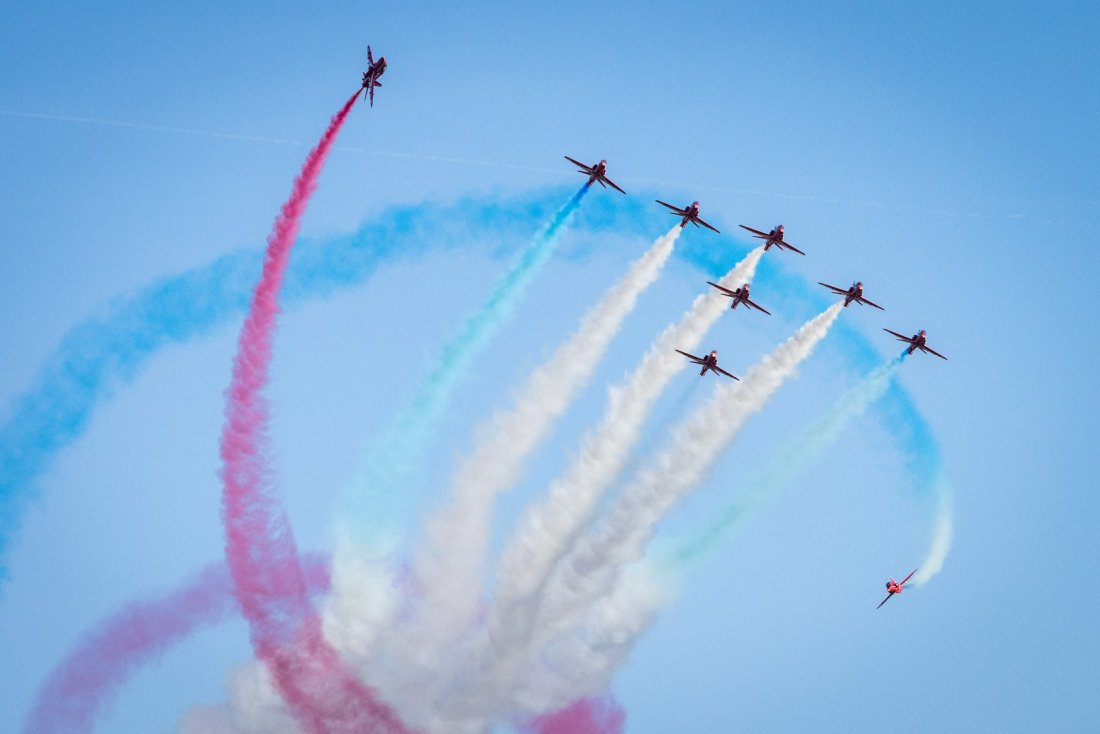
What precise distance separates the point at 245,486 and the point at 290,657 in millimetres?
8486

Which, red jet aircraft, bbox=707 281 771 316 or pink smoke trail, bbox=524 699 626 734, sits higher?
red jet aircraft, bbox=707 281 771 316

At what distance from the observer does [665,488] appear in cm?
6612

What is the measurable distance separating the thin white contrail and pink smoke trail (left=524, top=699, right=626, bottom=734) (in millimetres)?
2594

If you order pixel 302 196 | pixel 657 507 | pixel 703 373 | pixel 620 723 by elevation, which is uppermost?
pixel 302 196

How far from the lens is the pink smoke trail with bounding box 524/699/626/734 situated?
6881cm

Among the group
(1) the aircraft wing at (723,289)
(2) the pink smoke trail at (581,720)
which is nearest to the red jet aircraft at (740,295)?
(1) the aircraft wing at (723,289)

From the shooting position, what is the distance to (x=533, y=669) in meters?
68.1

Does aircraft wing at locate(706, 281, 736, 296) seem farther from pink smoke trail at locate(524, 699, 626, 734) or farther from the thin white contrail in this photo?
pink smoke trail at locate(524, 699, 626, 734)

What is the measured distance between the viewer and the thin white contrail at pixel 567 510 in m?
64.9

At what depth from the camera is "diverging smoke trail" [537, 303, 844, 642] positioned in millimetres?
66000

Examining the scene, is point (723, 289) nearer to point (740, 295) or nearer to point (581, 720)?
point (740, 295)

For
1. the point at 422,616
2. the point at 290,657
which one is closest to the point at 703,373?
the point at 422,616

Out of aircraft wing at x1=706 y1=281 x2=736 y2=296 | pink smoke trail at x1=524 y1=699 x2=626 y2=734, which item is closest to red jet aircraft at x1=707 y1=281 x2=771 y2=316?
aircraft wing at x1=706 y1=281 x2=736 y2=296

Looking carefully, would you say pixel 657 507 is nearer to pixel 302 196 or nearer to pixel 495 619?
pixel 495 619
